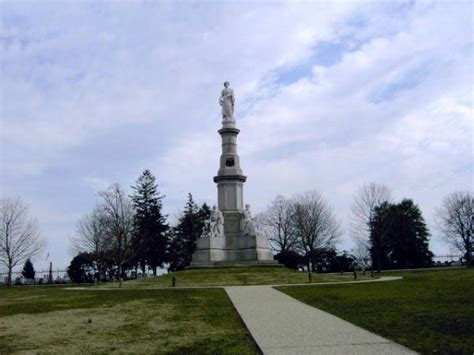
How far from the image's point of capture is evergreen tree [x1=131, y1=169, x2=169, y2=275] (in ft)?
206

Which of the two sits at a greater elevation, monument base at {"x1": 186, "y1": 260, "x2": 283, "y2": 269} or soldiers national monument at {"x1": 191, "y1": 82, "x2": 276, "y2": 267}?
soldiers national monument at {"x1": 191, "y1": 82, "x2": 276, "y2": 267}

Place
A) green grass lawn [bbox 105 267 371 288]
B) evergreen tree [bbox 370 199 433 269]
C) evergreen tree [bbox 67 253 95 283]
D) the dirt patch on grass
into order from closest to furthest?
the dirt patch on grass
green grass lawn [bbox 105 267 371 288]
evergreen tree [bbox 67 253 95 283]
evergreen tree [bbox 370 199 433 269]

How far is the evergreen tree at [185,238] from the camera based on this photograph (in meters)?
64.1

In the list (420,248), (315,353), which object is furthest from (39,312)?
(420,248)

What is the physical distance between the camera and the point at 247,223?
40.6 metres

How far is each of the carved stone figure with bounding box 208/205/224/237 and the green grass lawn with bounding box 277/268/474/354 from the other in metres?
19.9

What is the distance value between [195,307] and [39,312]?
5.09 m

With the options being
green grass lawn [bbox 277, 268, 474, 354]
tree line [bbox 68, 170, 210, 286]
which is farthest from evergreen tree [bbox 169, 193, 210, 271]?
green grass lawn [bbox 277, 268, 474, 354]

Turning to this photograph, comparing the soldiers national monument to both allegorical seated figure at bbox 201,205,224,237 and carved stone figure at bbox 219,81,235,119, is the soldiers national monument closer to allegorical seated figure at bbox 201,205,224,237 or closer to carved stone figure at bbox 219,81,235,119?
allegorical seated figure at bbox 201,205,224,237

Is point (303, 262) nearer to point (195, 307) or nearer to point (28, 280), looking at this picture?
point (28, 280)

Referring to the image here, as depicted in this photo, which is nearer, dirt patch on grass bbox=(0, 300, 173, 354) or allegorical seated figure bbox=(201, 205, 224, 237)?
dirt patch on grass bbox=(0, 300, 173, 354)

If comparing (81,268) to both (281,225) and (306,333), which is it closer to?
(281,225)

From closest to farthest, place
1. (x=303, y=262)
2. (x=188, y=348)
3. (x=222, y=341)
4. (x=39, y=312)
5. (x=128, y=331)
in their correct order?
(x=188, y=348)
(x=222, y=341)
(x=128, y=331)
(x=39, y=312)
(x=303, y=262)

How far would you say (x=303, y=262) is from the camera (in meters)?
57.2
